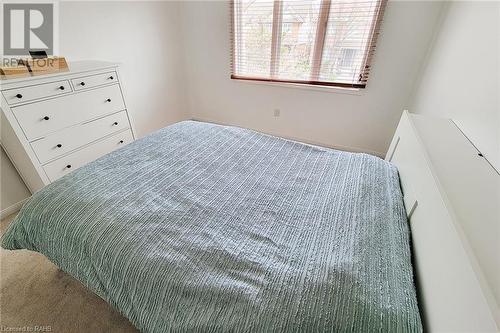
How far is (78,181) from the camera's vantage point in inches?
43.7

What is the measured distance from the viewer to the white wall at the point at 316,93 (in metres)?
2.15

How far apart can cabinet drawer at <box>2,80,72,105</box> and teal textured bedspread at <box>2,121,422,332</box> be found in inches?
30.9

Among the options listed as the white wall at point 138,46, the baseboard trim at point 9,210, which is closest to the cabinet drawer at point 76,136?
the white wall at point 138,46

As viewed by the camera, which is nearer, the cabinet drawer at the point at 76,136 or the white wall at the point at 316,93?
the cabinet drawer at the point at 76,136

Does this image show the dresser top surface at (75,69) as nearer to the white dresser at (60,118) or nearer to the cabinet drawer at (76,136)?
the white dresser at (60,118)

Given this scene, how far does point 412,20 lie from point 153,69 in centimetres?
285

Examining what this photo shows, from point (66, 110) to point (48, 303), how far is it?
4.39 ft

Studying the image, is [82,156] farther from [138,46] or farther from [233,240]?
[233,240]

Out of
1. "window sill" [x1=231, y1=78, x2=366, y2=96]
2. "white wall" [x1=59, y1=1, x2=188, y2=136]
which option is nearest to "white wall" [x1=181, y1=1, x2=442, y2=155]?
"window sill" [x1=231, y1=78, x2=366, y2=96]

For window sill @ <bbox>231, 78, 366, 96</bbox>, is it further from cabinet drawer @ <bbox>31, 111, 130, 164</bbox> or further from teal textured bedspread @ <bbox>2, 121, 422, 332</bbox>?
cabinet drawer @ <bbox>31, 111, 130, 164</bbox>

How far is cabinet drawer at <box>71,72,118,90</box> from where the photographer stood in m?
1.76

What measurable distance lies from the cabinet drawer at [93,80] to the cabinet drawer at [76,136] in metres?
0.29

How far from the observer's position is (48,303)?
124 cm

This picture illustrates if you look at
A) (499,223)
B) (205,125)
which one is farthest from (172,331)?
(205,125)
